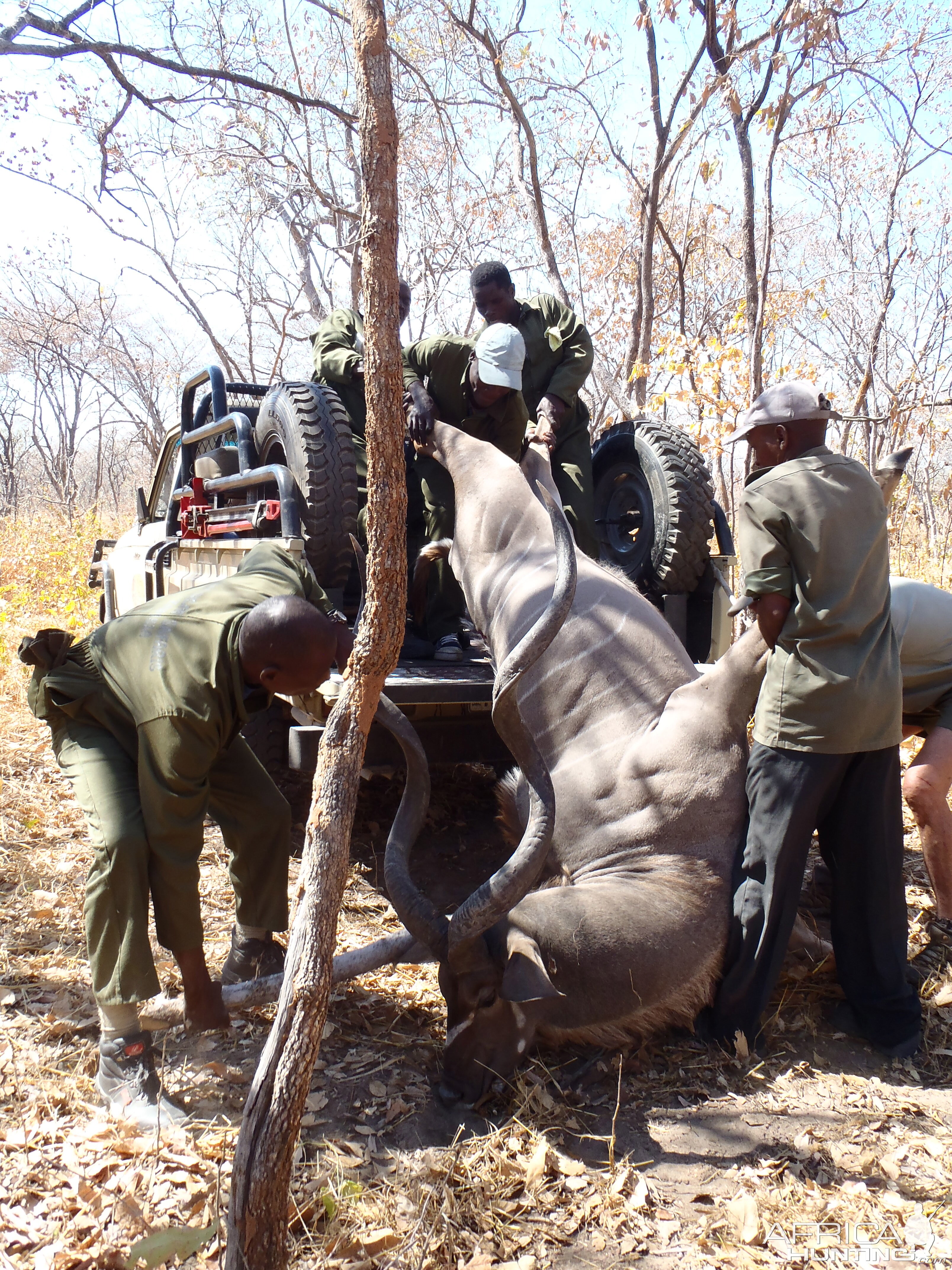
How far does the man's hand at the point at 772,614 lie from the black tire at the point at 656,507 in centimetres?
179

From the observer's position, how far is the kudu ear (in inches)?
124

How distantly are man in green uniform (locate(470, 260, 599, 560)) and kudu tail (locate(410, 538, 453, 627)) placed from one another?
801 mm

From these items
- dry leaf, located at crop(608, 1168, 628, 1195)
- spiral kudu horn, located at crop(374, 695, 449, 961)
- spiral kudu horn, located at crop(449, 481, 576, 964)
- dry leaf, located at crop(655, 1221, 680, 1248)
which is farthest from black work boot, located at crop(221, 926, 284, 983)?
dry leaf, located at crop(655, 1221, 680, 1248)

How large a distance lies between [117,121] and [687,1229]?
7.99 m

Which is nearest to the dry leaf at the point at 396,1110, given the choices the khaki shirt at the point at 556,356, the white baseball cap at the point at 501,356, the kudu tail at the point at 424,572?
the kudu tail at the point at 424,572

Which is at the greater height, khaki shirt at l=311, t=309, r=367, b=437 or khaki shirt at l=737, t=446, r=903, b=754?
khaki shirt at l=311, t=309, r=367, b=437

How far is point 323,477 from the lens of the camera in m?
5.01

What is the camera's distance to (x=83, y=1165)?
2889mm

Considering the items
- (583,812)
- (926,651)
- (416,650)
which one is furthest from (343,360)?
(926,651)

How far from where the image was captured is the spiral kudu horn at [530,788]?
10.4 ft

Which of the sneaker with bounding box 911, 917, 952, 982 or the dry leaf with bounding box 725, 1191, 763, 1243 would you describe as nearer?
the dry leaf with bounding box 725, 1191, 763, 1243

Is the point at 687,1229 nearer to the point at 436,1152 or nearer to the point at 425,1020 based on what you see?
the point at 436,1152

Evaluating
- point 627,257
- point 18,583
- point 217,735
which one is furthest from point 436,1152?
point 627,257

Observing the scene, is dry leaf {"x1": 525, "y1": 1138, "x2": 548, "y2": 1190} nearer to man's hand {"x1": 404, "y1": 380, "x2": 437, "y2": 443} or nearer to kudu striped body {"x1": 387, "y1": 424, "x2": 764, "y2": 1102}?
kudu striped body {"x1": 387, "y1": 424, "x2": 764, "y2": 1102}
